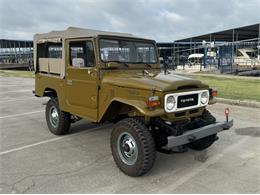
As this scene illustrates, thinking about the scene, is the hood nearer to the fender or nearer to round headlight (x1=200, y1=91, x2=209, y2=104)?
round headlight (x1=200, y1=91, x2=209, y2=104)

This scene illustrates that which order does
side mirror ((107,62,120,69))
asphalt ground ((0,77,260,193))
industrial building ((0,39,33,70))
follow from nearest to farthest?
1. asphalt ground ((0,77,260,193))
2. side mirror ((107,62,120,69))
3. industrial building ((0,39,33,70))

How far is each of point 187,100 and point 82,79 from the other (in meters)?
1.92

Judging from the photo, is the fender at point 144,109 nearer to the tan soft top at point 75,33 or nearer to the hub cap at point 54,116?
the tan soft top at point 75,33

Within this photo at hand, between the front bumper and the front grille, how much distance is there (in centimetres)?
40

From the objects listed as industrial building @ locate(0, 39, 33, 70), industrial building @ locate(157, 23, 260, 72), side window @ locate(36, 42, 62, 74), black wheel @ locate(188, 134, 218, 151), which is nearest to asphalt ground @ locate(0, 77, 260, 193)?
black wheel @ locate(188, 134, 218, 151)

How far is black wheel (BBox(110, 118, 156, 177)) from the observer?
4254mm

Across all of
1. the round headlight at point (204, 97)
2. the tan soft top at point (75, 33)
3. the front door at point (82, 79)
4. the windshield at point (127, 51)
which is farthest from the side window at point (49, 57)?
the round headlight at point (204, 97)

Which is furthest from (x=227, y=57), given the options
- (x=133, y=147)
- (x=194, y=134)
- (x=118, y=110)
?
(x=133, y=147)

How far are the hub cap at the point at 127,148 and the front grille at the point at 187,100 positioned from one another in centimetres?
87

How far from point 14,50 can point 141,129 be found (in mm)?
56291

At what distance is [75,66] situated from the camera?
5.65 m

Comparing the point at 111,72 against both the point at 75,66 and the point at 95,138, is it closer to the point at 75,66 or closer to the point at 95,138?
the point at 75,66

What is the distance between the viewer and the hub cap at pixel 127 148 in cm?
450

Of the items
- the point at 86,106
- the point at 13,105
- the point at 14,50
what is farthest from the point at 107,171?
the point at 14,50
